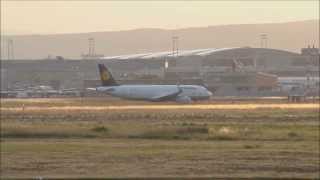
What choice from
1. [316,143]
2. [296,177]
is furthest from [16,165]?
[316,143]

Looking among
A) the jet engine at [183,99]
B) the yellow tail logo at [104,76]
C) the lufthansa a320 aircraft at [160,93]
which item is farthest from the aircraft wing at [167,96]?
the yellow tail logo at [104,76]

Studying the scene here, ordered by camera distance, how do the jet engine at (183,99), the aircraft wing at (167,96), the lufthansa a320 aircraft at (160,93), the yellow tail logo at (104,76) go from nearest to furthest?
1. the jet engine at (183,99)
2. the aircraft wing at (167,96)
3. the lufthansa a320 aircraft at (160,93)
4. the yellow tail logo at (104,76)

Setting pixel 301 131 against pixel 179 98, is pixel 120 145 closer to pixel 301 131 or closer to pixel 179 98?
pixel 301 131

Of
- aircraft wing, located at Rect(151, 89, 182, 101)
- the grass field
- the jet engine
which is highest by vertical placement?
the grass field

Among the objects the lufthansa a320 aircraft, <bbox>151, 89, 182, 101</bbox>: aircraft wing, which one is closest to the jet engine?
the lufthansa a320 aircraft

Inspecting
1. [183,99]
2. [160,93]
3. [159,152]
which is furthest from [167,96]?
[159,152]

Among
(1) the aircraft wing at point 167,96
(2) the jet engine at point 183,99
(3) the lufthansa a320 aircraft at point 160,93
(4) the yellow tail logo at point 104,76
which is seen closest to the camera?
(2) the jet engine at point 183,99

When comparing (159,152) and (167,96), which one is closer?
(159,152)

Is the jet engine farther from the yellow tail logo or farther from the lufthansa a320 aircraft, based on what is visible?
the yellow tail logo

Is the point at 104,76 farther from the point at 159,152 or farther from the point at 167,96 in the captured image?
the point at 159,152

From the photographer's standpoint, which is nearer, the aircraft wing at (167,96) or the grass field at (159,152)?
the grass field at (159,152)

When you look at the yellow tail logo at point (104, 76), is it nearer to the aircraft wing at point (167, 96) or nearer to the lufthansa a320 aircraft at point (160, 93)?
the lufthansa a320 aircraft at point (160, 93)

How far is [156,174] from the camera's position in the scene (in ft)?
75.4

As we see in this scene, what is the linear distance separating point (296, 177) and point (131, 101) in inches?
3576
